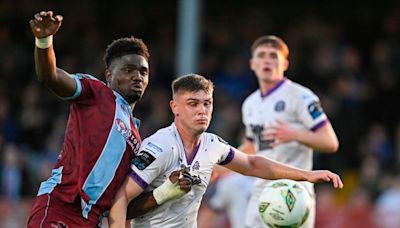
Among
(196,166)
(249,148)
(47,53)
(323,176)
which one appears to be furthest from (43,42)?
(249,148)

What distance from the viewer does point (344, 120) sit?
1473cm

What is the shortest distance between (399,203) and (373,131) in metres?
1.79

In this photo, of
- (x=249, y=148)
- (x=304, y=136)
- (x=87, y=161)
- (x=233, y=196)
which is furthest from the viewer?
(x=233, y=196)

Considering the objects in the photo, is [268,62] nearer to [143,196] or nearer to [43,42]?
[143,196]

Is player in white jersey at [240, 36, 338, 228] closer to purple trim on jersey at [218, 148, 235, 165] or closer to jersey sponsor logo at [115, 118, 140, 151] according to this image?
purple trim on jersey at [218, 148, 235, 165]

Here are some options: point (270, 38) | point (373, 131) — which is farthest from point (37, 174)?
point (270, 38)

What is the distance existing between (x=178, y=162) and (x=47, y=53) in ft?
4.34

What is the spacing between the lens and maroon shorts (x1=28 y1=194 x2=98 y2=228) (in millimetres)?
6711

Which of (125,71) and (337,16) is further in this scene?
(337,16)

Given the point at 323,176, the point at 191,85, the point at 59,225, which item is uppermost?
the point at 191,85

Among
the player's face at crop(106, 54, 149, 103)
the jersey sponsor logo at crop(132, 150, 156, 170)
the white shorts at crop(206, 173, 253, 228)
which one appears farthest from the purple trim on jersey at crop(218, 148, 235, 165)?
the white shorts at crop(206, 173, 253, 228)

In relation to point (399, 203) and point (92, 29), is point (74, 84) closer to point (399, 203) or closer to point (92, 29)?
point (399, 203)

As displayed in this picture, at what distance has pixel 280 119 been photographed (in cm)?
898

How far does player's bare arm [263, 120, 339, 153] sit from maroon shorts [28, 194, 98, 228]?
2462 mm
